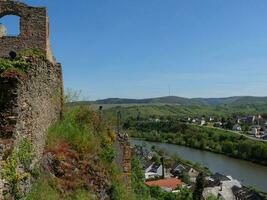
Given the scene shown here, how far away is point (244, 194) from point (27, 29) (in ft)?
139

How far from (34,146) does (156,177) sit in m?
55.7

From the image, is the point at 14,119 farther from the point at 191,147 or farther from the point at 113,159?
the point at 191,147

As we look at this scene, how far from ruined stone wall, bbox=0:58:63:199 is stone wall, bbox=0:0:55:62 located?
1.87 metres

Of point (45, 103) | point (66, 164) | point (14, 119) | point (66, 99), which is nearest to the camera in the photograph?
point (14, 119)

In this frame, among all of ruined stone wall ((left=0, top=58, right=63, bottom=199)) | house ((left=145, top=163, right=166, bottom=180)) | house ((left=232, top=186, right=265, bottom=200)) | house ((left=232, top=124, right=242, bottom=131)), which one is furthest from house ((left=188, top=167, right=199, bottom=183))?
house ((left=232, top=124, right=242, bottom=131))

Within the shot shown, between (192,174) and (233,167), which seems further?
(233,167)

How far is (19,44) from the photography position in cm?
1068

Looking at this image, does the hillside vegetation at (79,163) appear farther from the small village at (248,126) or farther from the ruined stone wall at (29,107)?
the small village at (248,126)

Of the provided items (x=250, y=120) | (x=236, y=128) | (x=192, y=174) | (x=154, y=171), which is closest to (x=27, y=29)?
(x=192, y=174)

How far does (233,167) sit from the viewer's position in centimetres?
7175

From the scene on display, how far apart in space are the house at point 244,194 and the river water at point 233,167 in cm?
387

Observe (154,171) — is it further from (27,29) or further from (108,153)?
(108,153)

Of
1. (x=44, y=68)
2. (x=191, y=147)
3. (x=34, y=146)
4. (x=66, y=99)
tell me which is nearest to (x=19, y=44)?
(x=66, y=99)

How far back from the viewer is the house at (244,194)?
154 ft
